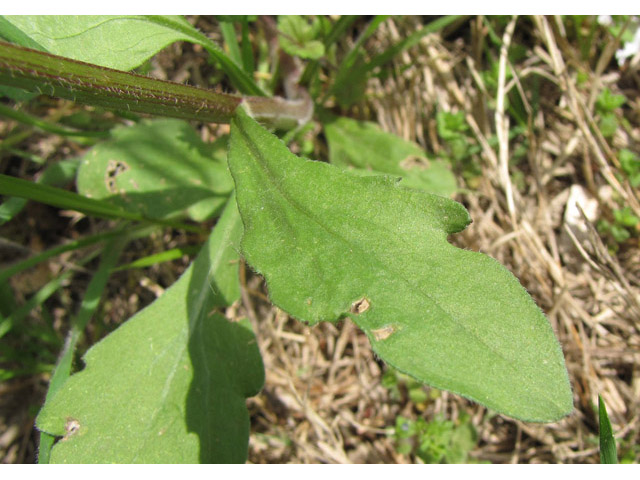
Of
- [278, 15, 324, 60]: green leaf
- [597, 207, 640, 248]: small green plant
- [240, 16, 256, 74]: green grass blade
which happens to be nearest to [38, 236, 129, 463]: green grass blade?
[240, 16, 256, 74]: green grass blade

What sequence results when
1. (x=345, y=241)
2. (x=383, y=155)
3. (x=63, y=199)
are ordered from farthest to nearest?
(x=383, y=155) < (x=63, y=199) < (x=345, y=241)

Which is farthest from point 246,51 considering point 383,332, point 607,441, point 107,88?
point 607,441

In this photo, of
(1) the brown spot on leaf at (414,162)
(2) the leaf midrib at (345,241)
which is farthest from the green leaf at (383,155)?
(2) the leaf midrib at (345,241)

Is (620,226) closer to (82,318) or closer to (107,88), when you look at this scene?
(107,88)

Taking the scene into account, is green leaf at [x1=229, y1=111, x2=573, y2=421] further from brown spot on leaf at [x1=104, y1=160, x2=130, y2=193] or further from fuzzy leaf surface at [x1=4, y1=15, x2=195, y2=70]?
brown spot on leaf at [x1=104, y1=160, x2=130, y2=193]

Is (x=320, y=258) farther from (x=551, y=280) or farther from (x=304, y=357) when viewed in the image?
(x=551, y=280)

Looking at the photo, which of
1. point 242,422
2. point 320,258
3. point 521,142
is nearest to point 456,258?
point 320,258
